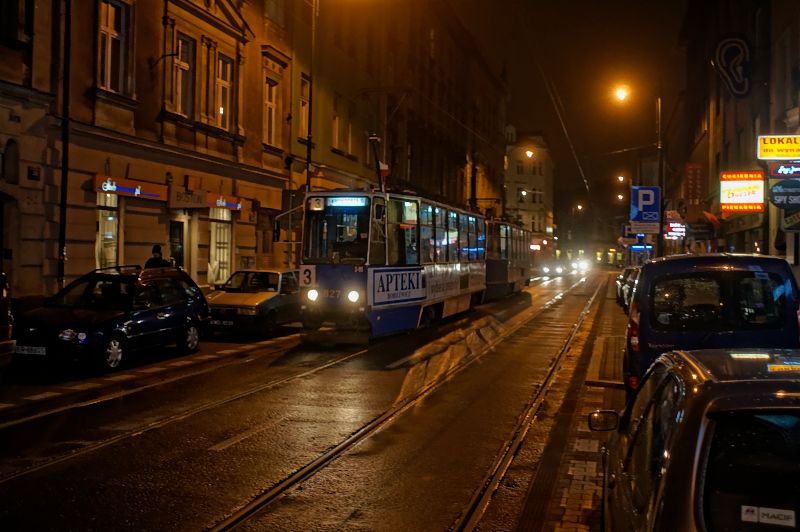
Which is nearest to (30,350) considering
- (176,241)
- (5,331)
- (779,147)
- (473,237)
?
(5,331)

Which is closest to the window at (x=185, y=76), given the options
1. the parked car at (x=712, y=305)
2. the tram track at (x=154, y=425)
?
the tram track at (x=154, y=425)

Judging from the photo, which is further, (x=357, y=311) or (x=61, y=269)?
(x=61, y=269)

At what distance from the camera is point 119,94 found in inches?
787

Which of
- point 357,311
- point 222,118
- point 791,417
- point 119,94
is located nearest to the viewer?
point 791,417

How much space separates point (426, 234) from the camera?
63.2ft

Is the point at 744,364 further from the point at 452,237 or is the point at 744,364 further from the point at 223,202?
the point at 223,202

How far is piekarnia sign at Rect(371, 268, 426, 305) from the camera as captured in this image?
53.7ft

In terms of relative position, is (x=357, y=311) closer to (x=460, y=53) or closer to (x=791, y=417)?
(x=791, y=417)

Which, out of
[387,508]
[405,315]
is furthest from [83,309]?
[387,508]

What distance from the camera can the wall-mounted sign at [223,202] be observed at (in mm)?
23944

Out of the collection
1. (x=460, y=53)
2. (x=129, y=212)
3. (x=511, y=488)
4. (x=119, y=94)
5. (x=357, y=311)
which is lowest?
(x=511, y=488)

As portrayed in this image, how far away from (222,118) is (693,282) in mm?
20230

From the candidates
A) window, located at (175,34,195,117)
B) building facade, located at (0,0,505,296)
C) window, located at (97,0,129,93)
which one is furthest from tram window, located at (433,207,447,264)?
window, located at (97,0,129,93)

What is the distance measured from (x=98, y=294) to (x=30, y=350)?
1.93 meters
